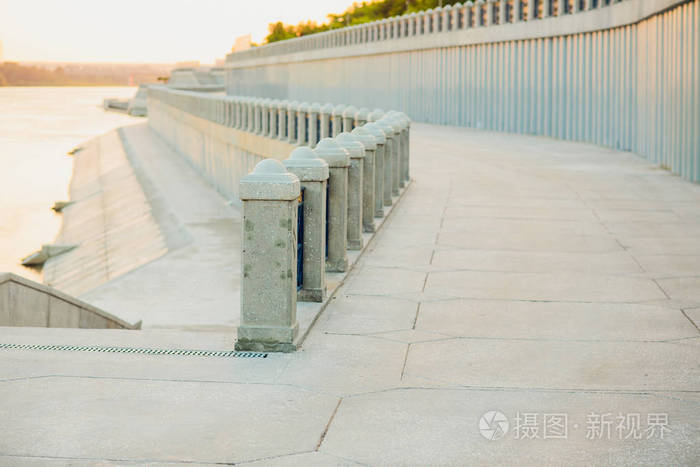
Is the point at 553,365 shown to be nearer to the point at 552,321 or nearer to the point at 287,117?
the point at 552,321

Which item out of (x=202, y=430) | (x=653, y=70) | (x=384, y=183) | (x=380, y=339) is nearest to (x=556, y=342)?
(x=380, y=339)

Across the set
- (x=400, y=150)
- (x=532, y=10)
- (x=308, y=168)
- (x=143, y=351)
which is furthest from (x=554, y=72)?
(x=143, y=351)

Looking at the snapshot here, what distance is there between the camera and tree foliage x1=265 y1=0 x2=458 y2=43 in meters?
94.4

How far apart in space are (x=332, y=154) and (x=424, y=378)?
10.9ft

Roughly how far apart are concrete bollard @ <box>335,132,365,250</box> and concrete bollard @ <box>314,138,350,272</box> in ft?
3.35

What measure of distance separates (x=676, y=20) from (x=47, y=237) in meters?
34.0

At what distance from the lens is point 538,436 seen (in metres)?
4.95

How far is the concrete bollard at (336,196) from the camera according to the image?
28.9ft

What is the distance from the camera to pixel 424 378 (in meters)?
5.97

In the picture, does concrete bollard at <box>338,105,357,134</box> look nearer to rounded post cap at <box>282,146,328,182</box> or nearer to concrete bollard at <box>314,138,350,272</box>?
concrete bollard at <box>314,138,350,272</box>

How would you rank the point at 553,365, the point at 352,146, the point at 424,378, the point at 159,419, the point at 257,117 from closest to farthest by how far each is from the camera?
the point at 159,419, the point at 424,378, the point at 553,365, the point at 352,146, the point at 257,117

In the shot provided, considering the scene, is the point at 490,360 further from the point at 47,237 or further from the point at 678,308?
the point at 47,237

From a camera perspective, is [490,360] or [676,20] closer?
[490,360]

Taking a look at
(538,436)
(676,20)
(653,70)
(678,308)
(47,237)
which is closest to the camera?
(538,436)
